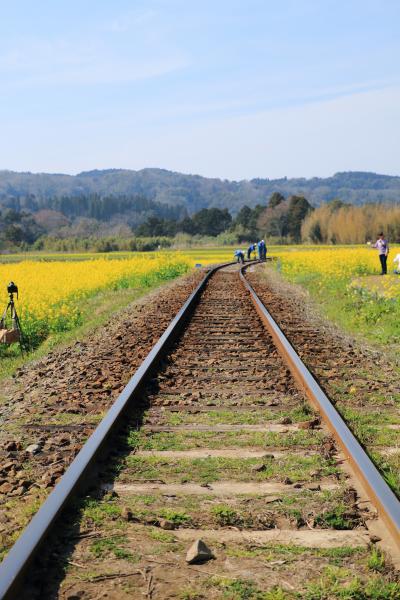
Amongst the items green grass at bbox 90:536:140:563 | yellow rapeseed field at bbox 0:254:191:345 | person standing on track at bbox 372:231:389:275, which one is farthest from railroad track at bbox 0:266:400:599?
person standing on track at bbox 372:231:389:275

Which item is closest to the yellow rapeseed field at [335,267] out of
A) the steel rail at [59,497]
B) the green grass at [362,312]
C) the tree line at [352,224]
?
the green grass at [362,312]

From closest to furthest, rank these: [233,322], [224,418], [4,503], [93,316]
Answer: [4,503] < [224,418] < [233,322] < [93,316]

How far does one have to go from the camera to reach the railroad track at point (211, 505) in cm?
317

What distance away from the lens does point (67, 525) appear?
3.71 meters

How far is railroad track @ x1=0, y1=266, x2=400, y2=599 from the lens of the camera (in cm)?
317

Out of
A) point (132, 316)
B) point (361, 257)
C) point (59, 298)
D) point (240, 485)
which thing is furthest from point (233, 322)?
point (361, 257)

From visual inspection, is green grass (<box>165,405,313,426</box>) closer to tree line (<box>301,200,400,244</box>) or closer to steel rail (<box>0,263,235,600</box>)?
steel rail (<box>0,263,235,600</box>)

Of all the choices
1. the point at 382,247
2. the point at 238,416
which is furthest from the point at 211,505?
the point at 382,247

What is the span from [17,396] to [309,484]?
165 inches

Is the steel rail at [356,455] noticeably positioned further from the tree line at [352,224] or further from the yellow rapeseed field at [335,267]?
the tree line at [352,224]

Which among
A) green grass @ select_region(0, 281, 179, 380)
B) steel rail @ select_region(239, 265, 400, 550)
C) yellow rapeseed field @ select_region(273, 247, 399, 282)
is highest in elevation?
yellow rapeseed field @ select_region(273, 247, 399, 282)

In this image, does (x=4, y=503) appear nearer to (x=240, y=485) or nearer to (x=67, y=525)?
(x=67, y=525)

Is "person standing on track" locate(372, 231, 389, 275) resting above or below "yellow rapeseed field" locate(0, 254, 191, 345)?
above

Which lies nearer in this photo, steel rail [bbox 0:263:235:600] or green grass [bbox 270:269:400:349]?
steel rail [bbox 0:263:235:600]
